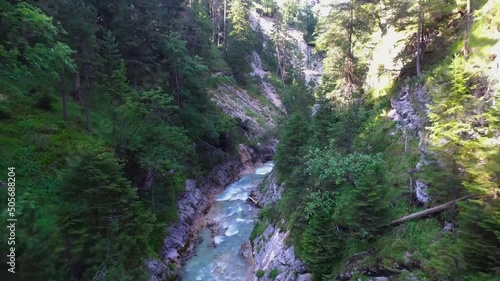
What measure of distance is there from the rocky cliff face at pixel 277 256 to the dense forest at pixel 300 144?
0.81 metres

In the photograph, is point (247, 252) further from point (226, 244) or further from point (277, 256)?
point (277, 256)

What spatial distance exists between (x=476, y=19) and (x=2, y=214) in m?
21.8

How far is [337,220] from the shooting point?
14242 mm

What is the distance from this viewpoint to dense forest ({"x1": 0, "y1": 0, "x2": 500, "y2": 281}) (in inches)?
355

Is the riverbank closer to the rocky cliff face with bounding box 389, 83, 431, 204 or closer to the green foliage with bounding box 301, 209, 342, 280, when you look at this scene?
the green foliage with bounding box 301, 209, 342, 280

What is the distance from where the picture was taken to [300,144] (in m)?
20.8

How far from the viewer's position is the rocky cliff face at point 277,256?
14.9 m

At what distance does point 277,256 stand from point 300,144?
7739 millimetres

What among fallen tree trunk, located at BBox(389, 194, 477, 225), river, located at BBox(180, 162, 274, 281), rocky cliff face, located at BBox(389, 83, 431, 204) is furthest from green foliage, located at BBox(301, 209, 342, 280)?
river, located at BBox(180, 162, 274, 281)

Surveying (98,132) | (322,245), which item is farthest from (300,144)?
(98,132)

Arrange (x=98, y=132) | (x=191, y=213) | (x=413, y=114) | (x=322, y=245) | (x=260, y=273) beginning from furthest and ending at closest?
(x=191, y=213), (x=98, y=132), (x=413, y=114), (x=260, y=273), (x=322, y=245)

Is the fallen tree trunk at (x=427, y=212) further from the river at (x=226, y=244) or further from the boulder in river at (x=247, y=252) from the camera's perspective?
the boulder in river at (x=247, y=252)

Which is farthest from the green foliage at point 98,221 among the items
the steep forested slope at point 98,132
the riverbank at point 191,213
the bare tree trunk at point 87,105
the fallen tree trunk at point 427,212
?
the fallen tree trunk at point 427,212

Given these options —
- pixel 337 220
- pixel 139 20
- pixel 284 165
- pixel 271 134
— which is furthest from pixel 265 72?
pixel 337 220
